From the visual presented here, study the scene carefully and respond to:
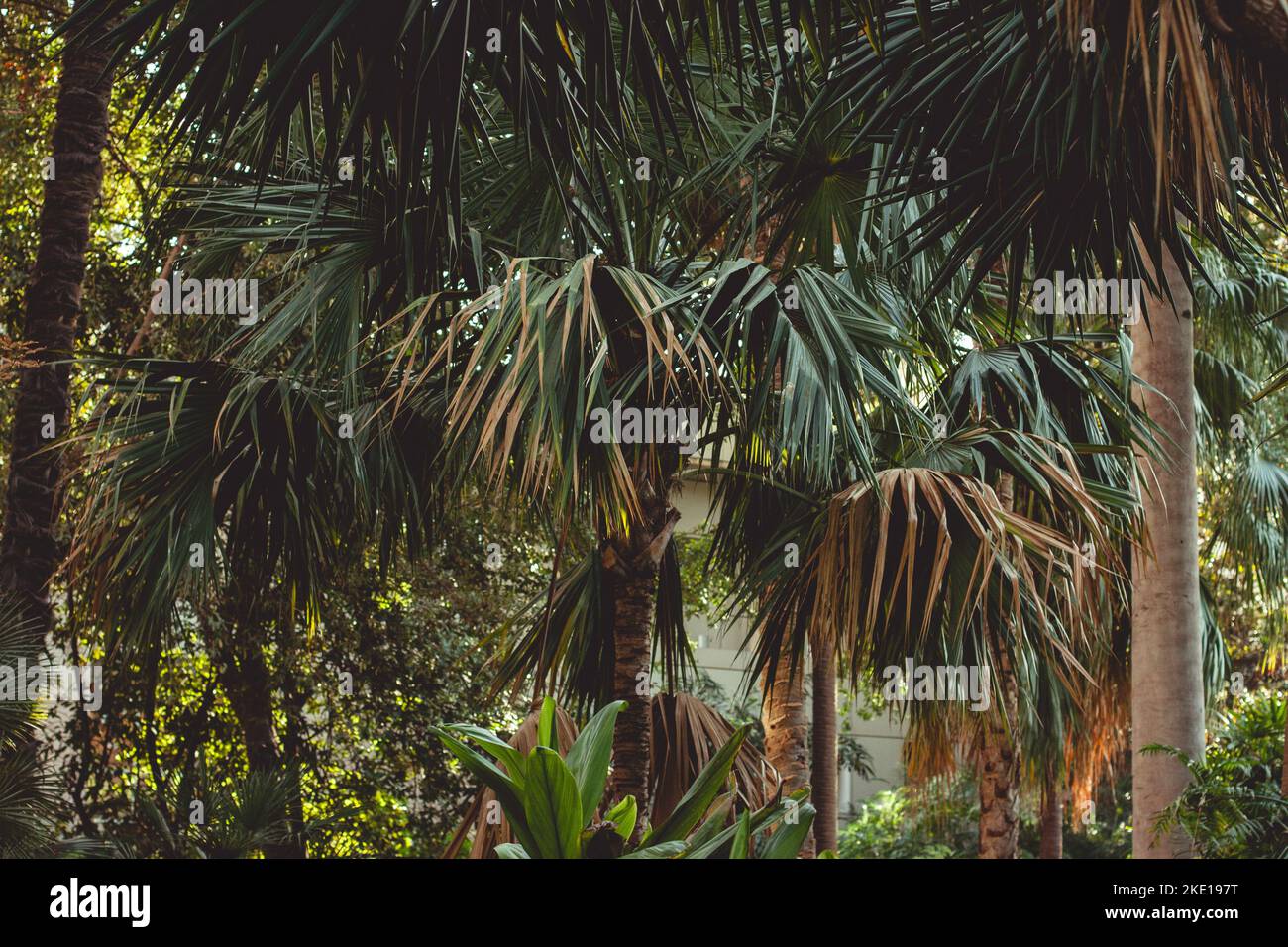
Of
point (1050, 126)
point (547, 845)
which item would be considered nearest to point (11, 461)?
point (547, 845)

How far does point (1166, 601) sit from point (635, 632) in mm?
2220

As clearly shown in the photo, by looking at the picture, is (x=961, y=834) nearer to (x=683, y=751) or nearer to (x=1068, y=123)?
(x=683, y=751)

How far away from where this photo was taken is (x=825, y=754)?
739cm

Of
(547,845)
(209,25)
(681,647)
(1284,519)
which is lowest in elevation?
(547,845)

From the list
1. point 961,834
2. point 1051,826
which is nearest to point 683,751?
point 1051,826

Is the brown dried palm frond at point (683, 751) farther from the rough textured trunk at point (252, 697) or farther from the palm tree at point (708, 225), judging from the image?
the rough textured trunk at point (252, 697)

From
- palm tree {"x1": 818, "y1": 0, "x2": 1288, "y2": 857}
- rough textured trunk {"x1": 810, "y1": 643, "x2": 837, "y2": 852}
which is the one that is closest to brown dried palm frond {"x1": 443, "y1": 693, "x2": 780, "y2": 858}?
rough textured trunk {"x1": 810, "y1": 643, "x2": 837, "y2": 852}

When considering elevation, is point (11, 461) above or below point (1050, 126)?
below
